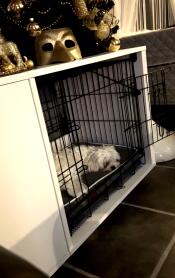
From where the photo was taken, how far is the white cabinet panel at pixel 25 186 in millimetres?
761

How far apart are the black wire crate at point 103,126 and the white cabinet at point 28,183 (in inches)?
9.9

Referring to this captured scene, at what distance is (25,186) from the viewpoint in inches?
32.0

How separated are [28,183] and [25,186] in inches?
0.5

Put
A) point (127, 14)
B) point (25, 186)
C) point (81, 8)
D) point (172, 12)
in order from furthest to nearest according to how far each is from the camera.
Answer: point (172, 12)
point (127, 14)
point (81, 8)
point (25, 186)

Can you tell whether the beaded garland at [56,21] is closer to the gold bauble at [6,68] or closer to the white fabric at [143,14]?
the gold bauble at [6,68]

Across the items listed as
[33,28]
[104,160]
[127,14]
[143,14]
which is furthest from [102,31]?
[143,14]

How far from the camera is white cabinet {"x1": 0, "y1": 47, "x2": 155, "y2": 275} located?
2.50ft

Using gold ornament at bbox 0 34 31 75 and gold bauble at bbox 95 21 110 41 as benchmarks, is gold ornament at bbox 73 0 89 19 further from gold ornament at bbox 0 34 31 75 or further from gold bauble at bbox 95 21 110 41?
gold ornament at bbox 0 34 31 75

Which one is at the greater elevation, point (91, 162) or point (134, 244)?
point (91, 162)

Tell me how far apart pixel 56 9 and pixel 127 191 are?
970mm

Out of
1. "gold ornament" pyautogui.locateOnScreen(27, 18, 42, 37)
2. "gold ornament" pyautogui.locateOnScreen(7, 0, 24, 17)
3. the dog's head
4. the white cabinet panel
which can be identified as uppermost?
"gold ornament" pyautogui.locateOnScreen(7, 0, 24, 17)

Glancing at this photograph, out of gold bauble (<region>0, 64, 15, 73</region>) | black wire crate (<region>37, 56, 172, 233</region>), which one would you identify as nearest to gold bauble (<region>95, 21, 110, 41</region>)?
black wire crate (<region>37, 56, 172, 233</region>)

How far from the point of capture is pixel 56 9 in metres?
1.41

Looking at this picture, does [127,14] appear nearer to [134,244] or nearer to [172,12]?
[172,12]
